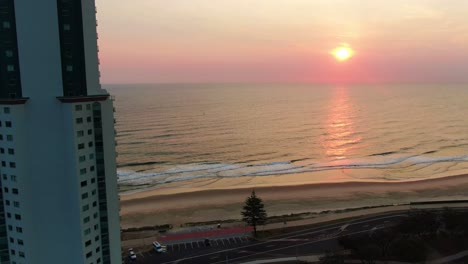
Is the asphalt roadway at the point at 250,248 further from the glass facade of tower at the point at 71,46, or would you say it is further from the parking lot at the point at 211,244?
the glass facade of tower at the point at 71,46

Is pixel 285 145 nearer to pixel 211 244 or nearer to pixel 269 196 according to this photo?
pixel 269 196

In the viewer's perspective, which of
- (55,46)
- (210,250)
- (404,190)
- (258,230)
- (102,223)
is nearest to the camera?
(55,46)

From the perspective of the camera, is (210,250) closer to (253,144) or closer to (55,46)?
(55,46)

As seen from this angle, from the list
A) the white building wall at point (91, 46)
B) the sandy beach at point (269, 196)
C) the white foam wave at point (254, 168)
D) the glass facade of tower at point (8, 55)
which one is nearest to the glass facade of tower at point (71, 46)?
the white building wall at point (91, 46)

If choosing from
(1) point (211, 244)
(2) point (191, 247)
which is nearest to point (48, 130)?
(2) point (191, 247)

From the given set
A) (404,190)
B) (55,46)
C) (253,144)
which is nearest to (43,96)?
(55,46)

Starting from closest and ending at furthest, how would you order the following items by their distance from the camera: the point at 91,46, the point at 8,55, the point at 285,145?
the point at 8,55 → the point at 91,46 → the point at 285,145
